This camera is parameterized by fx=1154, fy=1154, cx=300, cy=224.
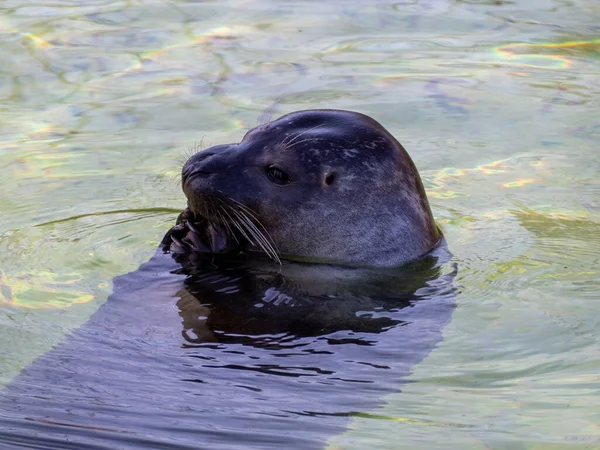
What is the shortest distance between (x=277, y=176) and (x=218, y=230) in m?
0.36

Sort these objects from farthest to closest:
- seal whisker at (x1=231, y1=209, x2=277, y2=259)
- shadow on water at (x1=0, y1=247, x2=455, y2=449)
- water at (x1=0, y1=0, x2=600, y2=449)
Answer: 1. seal whisker at (x1=231, y1=209, x2=277, y2=259)
2. water at (x1=0, y1=0, x2=600, y2=449)
3. shadow on water at (x1=0, y1=247, x2=455, y2=449)

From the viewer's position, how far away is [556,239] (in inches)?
226

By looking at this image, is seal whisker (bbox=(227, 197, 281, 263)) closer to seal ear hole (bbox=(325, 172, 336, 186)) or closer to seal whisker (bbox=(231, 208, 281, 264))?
seal whisker (bbox=(231, 208, 281, 264))

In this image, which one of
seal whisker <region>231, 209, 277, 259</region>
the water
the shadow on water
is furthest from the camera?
seal whisker <region>231, 209, 277, 259</region>

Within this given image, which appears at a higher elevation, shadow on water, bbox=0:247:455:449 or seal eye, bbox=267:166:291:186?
seal eye, bbox=267:166:291:186

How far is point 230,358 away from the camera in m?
4.23

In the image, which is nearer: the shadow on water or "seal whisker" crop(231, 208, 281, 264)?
the shadow on water

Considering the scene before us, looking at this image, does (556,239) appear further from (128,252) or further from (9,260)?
(9,260)

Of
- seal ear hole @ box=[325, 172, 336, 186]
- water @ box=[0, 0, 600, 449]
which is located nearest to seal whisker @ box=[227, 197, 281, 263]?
seal ear hole @ box=[325, 172, 336, 186]

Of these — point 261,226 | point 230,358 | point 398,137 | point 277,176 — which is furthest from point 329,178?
point 398,137

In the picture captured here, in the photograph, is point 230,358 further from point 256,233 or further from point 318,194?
point 318,194

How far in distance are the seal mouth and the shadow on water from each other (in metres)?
0.10

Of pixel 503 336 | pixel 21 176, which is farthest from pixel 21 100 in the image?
pixel 503 336

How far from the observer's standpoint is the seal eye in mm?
5023
